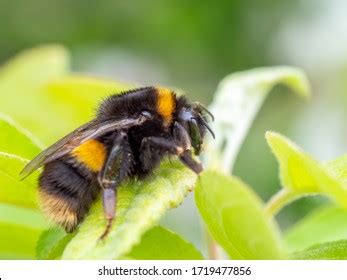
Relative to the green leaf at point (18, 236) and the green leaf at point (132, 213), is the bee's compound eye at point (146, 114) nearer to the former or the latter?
the green leaf at point (132, 213)

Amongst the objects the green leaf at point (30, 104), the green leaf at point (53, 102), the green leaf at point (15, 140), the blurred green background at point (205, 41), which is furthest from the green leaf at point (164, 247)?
the blurred green background at point (205, 41)

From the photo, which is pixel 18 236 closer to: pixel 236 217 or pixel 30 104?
pixel 30 104

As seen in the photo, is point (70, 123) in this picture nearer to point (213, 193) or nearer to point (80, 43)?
point (213, 193)

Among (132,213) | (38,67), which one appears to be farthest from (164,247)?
(38,67)

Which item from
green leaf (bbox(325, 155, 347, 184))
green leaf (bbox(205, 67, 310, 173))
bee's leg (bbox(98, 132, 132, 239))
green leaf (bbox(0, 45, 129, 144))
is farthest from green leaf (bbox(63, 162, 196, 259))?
green leaf (bbox(0, 45, 129, 144))

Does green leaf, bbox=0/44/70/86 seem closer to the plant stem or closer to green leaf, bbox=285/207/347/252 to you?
green leaf, bbox=285/207/347/252
